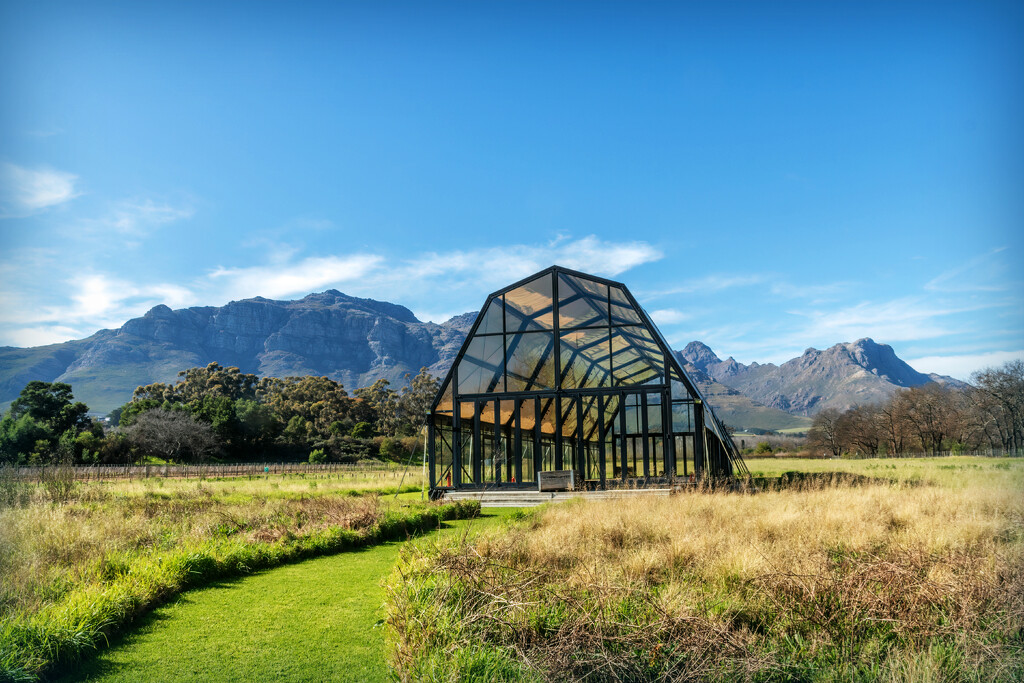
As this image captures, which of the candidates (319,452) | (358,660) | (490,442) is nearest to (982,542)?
(358,660)

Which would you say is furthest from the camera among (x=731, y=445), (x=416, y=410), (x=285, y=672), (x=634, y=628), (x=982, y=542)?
(x=416, y=410)

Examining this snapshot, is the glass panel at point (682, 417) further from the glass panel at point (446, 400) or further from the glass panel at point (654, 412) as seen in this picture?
the glass panel at point (446, 400)

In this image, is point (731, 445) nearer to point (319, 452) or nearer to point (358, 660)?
point (358, 660)

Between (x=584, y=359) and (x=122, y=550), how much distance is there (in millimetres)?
14609

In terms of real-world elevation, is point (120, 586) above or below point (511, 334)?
below

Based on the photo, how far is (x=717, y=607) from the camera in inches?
222

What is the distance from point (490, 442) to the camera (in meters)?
22.6

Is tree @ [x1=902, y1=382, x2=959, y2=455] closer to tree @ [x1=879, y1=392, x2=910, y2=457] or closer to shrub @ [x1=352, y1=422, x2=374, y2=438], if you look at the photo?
tree @ [x1=879, y1=392, x2=910, y2=457]

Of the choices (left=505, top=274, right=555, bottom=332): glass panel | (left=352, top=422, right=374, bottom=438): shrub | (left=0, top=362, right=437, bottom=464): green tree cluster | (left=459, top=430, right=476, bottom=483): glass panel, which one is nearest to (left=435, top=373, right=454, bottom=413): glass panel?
(left=459, top=430, right=476, bottom=483): glass panel

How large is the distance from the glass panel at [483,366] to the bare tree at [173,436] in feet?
140

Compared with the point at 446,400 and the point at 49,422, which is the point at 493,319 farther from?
the point at 49,422

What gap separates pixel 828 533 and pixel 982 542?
66.6 inches

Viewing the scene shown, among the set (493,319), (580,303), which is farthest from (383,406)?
(580,303)

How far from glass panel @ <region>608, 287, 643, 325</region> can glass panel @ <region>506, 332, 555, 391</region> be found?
2.12 meters
